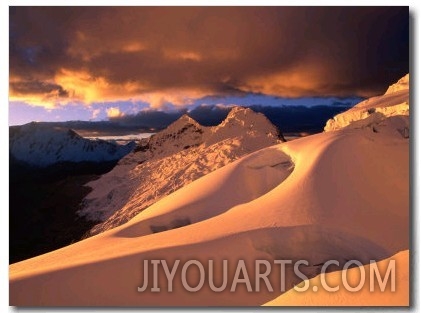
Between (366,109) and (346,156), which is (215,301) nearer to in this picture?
(346,156)

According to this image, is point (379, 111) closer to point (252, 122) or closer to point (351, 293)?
point (351, 293)

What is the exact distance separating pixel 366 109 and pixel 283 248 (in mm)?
2456

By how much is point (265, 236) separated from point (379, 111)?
105 inches

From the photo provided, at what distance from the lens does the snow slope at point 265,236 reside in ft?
14.2

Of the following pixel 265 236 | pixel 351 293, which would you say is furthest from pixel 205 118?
pixel 351 293

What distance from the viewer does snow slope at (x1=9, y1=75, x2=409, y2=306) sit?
4.32 m

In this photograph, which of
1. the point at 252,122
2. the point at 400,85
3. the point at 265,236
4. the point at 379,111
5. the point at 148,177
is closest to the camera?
the point at 265,236

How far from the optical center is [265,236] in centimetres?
458

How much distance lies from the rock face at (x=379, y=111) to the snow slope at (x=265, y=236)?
114 mm

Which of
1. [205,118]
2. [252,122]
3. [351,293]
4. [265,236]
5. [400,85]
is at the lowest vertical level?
[351,293]

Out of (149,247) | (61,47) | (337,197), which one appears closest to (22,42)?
(61,47)

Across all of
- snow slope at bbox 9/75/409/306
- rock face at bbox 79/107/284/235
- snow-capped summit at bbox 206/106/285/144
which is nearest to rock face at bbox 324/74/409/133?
snow slope at bbox 9/75/409/306

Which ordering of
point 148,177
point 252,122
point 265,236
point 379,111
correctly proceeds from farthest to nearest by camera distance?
point 148,177 → point 252,122 → point 379,111 → point 265,236

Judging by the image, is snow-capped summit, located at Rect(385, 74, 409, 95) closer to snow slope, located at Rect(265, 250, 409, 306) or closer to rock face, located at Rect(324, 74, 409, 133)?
rock face, located at Rect(324, 74, 409, 133)
